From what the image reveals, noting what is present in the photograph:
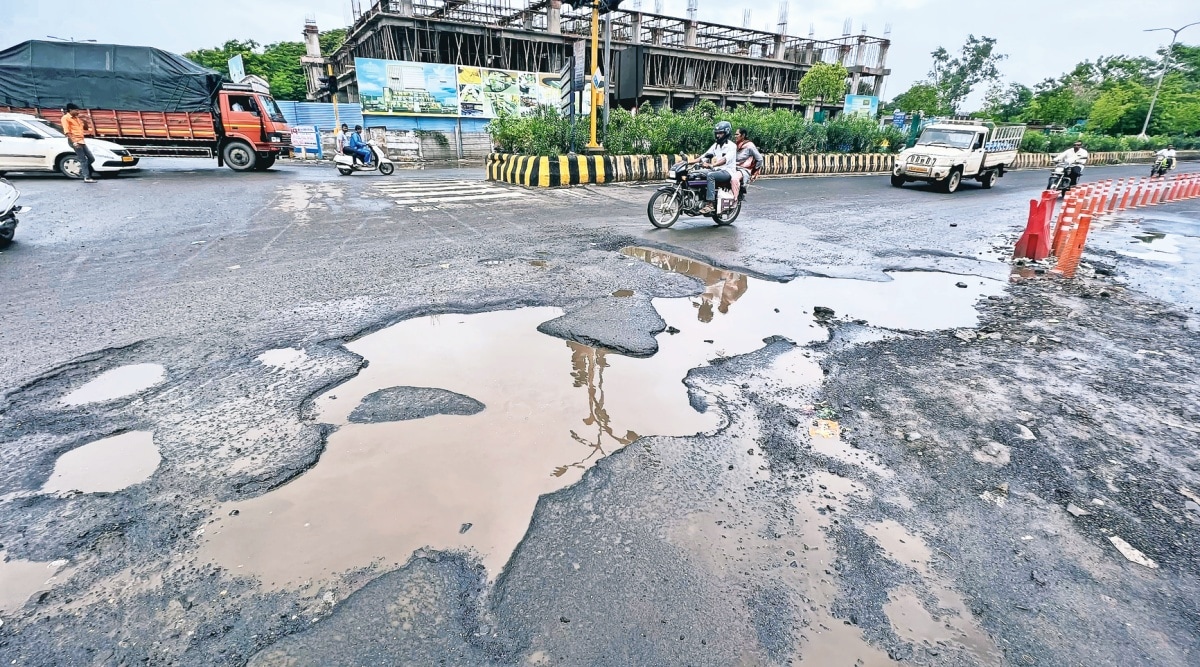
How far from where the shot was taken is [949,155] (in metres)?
14.6

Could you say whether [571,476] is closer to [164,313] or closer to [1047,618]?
[1047,618]

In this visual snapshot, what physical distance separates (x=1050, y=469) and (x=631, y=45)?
23.5 meters

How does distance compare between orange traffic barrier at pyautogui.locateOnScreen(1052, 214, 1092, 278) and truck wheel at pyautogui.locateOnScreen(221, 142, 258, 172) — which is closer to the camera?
orange traffic barrier at pyautogui.locateOnScreen(1052, 214, 1092, 278)

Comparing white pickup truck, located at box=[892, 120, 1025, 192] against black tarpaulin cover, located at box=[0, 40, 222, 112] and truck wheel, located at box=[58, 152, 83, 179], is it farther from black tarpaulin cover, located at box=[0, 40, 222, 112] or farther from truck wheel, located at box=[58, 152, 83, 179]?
truck wheel, located at box=[58, 152, 83, 179]

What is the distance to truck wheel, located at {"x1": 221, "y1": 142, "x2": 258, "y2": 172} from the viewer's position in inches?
627

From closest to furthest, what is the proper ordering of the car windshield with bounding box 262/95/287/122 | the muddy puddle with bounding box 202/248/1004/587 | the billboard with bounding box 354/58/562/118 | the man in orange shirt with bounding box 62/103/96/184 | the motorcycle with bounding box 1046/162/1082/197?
the muddy puddle with bounding box 202/248/1004/587 → the man in orange shirt with bounding box 62/103/96/184 → the motorcycle with bounding box 1046/162/1082/197 → the car windshield with bounding box 262/95/287/122 → the billboard with bounding box 354/58/562/118

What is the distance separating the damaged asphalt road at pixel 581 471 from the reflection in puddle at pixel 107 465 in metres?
0.02

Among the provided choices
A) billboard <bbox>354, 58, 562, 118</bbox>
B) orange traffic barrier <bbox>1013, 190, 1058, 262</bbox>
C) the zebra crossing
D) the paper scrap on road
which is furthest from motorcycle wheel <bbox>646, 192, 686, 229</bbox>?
billboard <bbox>354, 58, 562, 118</bbox>

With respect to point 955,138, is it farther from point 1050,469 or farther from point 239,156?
point 239,156

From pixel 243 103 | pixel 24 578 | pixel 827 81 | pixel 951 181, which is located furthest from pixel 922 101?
pixel 24 578

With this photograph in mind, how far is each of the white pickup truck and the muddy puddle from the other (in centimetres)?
1175

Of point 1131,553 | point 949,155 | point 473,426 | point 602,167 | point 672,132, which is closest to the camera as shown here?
point 1131,553

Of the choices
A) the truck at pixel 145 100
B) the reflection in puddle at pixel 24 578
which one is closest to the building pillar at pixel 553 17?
the truck at pixel 145 100

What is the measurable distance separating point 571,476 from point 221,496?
1.49 m
